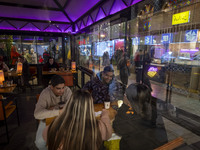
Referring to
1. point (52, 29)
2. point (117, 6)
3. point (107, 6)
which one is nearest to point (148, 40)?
point (117, 6)

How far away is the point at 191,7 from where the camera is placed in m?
2.72

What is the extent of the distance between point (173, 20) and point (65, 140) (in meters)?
3.38

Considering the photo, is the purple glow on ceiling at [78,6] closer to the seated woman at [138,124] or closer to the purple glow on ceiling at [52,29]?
the purple glow on ceiling at [52,29]

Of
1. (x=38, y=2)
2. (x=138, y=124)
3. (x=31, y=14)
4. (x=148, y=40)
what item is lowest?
(x=138, y=124)

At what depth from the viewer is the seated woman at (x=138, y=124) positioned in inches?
83.8

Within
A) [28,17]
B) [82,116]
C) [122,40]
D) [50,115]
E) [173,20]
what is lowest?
[50,115]

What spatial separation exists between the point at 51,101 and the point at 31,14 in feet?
24.3

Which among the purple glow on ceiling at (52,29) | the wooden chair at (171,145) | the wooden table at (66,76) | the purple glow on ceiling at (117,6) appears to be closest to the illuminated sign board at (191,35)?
the purple glow on ceiling at (117,6)

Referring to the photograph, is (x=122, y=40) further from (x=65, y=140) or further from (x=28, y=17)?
(x=28, y=17)

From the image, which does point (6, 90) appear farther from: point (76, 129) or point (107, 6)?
point (107, 6)

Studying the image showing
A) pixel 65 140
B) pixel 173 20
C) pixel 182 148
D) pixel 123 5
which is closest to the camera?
pixel 65 140

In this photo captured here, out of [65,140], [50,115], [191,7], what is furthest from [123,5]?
[65,140]

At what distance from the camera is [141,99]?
2139 millimetres

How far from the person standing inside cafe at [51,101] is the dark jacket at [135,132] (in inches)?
40.0
